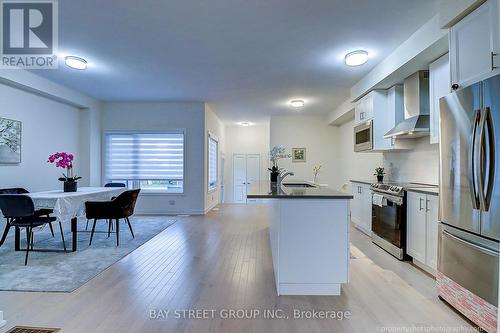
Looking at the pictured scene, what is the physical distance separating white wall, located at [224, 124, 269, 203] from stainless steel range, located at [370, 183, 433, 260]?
593cm

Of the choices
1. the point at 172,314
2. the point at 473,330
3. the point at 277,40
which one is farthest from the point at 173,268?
the point at 277,40

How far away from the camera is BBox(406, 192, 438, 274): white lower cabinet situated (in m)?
2.93

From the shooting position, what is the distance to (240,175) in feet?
33.0

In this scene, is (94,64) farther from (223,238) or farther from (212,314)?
(212,314)

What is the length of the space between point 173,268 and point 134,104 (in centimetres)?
497

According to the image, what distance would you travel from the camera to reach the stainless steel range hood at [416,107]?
11.6 feet

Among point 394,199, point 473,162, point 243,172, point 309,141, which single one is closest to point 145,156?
point 243,172

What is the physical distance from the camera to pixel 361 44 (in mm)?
3520

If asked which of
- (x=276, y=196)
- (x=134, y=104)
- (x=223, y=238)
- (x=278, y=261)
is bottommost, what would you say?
(x=223, y=238)

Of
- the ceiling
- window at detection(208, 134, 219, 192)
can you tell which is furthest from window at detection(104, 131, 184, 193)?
the ceiling

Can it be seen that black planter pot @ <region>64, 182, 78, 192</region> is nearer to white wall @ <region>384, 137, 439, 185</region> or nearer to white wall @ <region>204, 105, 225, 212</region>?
white wall @ <region>204, 105, 225, 212</region>

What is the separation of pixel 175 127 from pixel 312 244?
5195 millimetres

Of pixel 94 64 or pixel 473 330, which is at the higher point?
pixel 94 64

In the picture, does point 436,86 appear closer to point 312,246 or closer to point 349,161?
point 312,246
